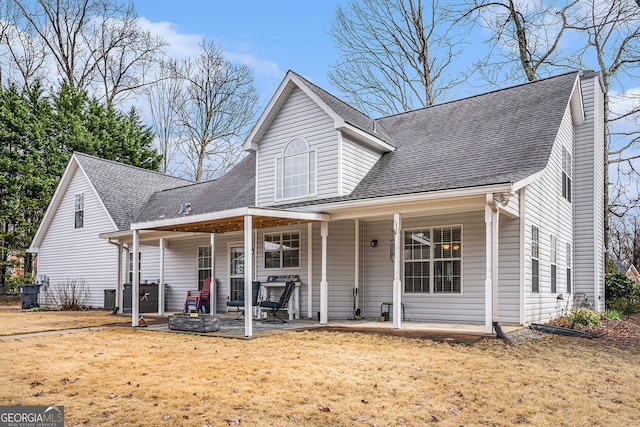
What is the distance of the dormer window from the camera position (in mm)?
12297

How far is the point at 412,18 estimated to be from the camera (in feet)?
73.7

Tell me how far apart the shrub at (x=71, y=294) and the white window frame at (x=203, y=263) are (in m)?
5.03

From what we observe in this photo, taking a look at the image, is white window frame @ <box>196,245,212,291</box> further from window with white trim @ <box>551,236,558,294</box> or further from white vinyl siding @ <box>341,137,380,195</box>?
window with white trim @ <box>551,236,558,294</box>

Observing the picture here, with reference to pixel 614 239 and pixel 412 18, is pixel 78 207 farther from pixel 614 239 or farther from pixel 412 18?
pixel 614 239

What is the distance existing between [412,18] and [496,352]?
18.6 m

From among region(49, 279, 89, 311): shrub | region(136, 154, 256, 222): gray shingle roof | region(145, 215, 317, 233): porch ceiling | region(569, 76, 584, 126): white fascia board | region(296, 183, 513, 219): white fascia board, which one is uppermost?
region(569, 76, 584, 126): white fascia board

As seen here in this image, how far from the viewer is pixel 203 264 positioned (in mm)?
16000

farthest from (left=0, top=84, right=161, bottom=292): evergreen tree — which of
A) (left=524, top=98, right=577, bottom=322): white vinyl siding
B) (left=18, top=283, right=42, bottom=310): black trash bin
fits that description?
(left=524, top=98, right=577, bottom=322): white vinyl siding

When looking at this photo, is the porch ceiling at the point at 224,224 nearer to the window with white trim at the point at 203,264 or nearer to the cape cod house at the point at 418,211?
the cape cod house at the point at 418,211

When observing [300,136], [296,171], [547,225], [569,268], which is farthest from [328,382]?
[569,268]

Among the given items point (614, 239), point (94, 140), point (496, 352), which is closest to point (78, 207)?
point (94, 140)

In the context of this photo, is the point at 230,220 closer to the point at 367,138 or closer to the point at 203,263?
the point at 367,138

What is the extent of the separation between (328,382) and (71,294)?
16.9m
